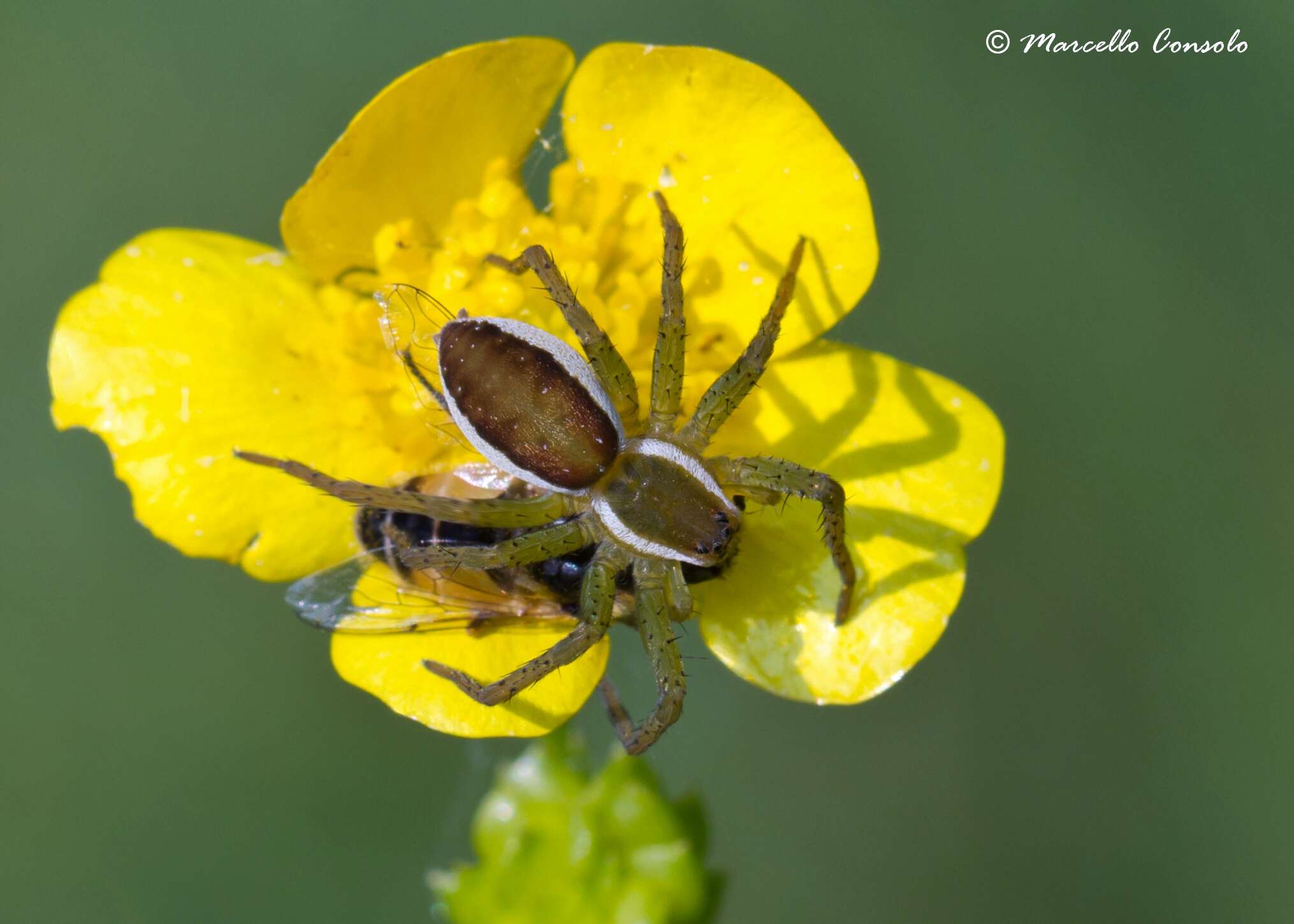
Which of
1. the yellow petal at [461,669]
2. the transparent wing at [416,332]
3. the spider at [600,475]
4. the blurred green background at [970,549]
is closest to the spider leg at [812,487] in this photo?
the spider at [600,475]

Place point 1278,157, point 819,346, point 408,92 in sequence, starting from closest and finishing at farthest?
point 408,92 < point 819,346 < point 1278,157

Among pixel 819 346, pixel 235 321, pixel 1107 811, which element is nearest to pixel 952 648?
pixel 1107 811

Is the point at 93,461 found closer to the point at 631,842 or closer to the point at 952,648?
the point at 631,842

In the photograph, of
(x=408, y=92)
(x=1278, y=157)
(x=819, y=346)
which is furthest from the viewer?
(x=1278, y=157)

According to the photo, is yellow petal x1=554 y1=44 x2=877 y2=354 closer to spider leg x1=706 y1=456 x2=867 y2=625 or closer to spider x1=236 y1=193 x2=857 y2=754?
spider x1=236 y1=193 x2=857 y2=754

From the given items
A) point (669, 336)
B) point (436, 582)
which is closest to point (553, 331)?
point (669, 336)

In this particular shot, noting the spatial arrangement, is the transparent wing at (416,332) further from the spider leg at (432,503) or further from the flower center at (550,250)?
the spider leg at (432,503)

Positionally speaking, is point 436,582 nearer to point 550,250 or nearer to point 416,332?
point 416,332
